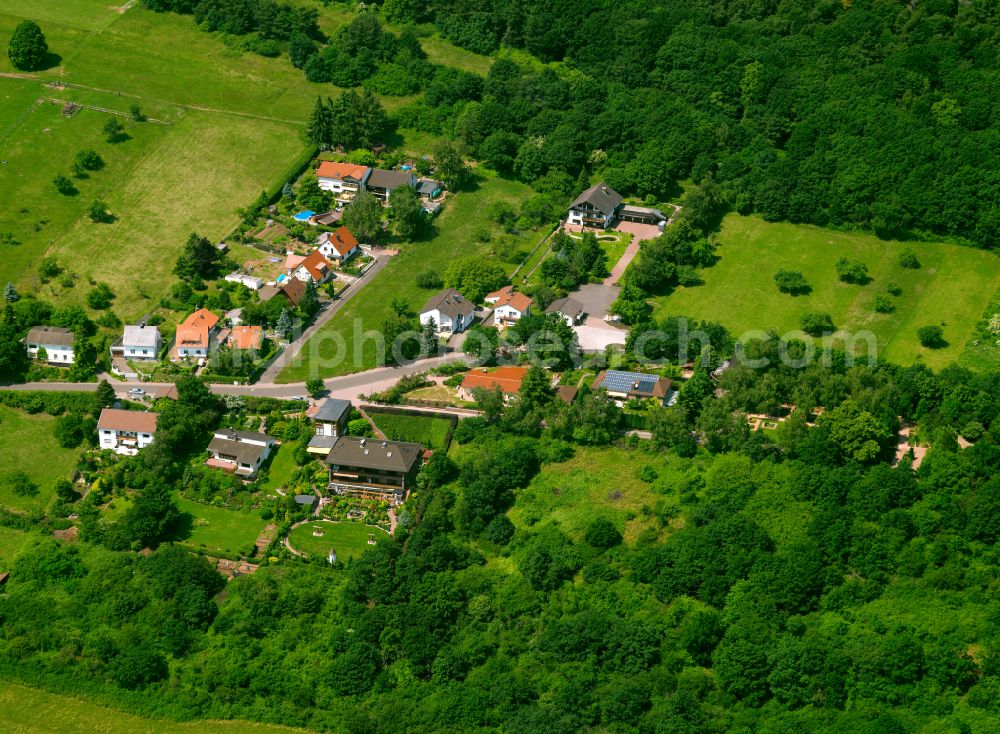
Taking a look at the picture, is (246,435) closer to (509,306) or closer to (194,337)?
(194,337)

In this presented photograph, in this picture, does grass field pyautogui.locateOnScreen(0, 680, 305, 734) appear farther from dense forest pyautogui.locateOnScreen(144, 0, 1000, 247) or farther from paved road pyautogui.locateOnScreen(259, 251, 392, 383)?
dense forest pyautogui.locateOnScreen(144, 0, 1000, 247)

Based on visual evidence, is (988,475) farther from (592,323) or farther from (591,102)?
(591,102)

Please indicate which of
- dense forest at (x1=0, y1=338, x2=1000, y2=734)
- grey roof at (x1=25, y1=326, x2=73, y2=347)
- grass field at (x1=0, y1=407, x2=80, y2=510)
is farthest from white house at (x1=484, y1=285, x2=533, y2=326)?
grass field at (x1=0, y1=407, x2=80, y2=510)

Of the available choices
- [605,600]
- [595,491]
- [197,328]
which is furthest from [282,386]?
[605,600]

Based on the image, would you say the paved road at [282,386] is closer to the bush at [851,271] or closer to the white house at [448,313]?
the white house at [448,313]

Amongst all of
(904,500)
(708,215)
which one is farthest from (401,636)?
(708,215)

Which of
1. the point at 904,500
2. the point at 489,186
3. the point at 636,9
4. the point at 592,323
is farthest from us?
the point at 636,9

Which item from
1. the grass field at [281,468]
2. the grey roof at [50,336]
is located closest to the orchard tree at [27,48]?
the grey roof at [50,336]
